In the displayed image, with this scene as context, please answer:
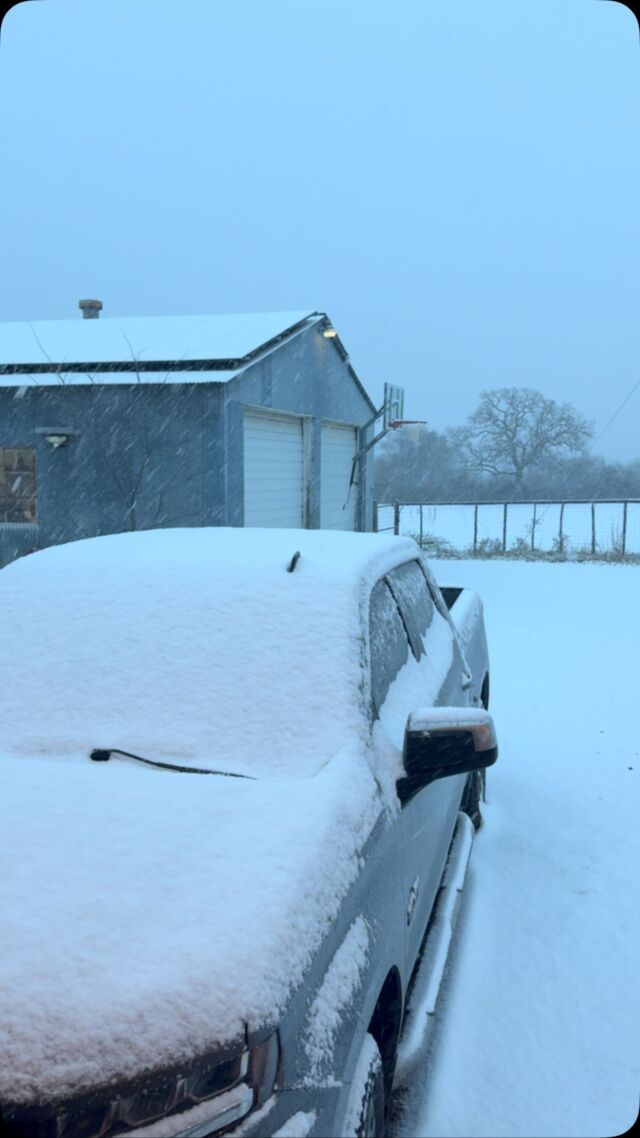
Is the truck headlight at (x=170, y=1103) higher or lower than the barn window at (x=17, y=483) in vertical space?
lower

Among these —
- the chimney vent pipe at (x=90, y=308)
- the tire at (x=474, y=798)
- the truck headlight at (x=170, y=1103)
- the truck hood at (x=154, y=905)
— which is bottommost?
the tire at (x=474, y=798)

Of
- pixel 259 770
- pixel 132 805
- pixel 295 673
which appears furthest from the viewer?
pixel 295 673

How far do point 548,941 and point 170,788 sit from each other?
2114 millimetres

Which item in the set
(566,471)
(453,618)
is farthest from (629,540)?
(566,471)

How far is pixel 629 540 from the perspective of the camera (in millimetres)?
20875

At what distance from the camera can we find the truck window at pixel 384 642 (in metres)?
2.84

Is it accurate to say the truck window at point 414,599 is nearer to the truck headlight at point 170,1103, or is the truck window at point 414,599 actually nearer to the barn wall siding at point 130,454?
the truck headlight at point 170,1103

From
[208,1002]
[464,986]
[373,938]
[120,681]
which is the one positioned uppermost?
[120,681]

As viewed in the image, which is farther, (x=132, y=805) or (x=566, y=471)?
(x=566, y=471)

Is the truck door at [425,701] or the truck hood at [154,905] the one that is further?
the truck door at [425,701]

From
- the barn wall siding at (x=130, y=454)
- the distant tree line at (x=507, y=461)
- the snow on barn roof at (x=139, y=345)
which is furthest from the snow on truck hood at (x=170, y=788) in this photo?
the distant tree line at (x=507, y=461)

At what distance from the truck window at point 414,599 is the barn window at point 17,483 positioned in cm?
1040

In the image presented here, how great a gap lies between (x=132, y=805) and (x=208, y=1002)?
0.74 meters

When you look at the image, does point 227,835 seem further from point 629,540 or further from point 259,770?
point 629,540
